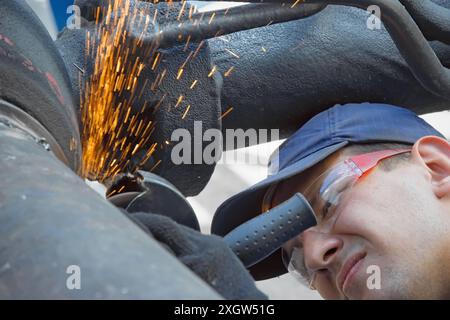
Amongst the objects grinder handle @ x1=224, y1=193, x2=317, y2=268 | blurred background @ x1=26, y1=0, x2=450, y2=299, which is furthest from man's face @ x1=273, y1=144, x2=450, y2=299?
blurred background @ x1=26, y1=0, x2=450, y2=299

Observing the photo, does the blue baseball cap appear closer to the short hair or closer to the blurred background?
the short hair

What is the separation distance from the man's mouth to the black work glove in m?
0.63

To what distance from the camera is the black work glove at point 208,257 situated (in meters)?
0.70

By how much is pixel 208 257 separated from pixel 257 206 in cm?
93

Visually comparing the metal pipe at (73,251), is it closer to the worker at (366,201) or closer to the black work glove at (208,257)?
the black work glove at (208,257)

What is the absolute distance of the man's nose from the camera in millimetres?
1411

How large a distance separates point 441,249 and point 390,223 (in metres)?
0.11

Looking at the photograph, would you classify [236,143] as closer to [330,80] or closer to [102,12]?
[330,80]

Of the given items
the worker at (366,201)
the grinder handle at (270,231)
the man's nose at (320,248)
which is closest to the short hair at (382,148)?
the worker at (366,201)

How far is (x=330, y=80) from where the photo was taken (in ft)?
4.79

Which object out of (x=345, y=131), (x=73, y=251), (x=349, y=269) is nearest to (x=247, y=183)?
(x=345, y=131)

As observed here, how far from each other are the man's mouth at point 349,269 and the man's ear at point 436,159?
0.66 feet

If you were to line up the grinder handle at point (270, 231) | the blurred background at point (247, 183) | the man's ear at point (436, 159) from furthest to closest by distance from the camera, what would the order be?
the blurred background at point (247, 183), the man's ear at point (436, 159), the grinder handle at point (270, 231)
